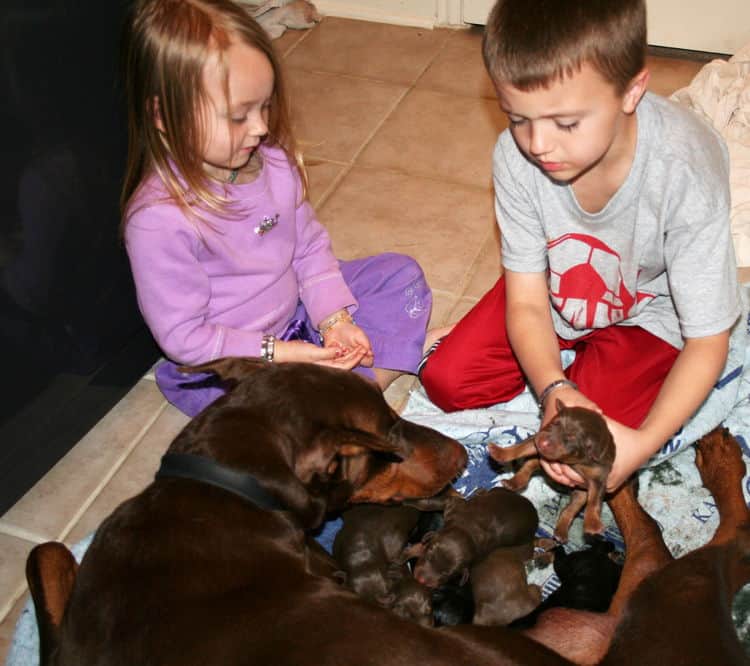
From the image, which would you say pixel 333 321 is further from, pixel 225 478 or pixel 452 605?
pixel 225 478

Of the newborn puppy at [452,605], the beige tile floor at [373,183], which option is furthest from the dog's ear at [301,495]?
the beige tile floor at [373,183]

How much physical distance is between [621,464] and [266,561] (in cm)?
100

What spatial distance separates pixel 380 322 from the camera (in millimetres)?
3207

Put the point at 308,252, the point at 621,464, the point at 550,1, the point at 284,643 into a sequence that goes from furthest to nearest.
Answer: the point at 308,252 < the point at 621,464 < the point at 550,1 < the point at 284,643

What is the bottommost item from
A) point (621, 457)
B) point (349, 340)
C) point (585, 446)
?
point (349, 340)

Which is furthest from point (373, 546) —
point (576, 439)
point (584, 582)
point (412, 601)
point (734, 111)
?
point (734, 111)

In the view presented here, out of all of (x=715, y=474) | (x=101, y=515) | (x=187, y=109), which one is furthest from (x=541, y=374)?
(x=101, y=515)

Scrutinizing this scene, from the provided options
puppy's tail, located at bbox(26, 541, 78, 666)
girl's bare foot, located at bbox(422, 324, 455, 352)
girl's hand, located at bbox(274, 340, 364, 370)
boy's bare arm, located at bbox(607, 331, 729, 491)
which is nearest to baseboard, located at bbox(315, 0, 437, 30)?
girl's bare foot, located at bbox(422, 324, 455, 352)

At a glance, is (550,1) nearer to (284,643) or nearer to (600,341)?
(600,341)

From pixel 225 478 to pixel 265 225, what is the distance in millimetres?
1220

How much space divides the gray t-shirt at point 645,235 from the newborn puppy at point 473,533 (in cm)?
62

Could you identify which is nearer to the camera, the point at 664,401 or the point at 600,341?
the point at 664,401

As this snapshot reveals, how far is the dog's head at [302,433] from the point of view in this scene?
6.04ft

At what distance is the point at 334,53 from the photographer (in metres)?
5.06
